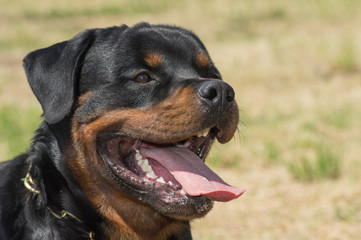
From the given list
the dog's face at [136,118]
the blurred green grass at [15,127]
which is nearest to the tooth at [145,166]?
the dog's face at [136,118]

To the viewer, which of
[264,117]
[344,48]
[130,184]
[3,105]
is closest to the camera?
[130,184]

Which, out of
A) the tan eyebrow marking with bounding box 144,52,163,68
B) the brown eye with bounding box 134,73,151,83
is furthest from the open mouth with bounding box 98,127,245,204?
the tan eyebrow marking with bounding box 144,52,163,68

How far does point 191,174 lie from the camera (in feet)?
10.8

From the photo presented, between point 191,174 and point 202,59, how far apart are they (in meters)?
0.77

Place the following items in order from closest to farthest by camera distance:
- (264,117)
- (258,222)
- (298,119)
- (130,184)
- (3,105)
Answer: (130,184) → (258,222) → (298,119) → (264,117) → (3,105)

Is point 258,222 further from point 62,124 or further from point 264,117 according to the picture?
point 264,117

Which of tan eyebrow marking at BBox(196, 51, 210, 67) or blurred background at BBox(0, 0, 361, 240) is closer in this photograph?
tan eyebrow marking at BBox(196, 51, 210, 67)

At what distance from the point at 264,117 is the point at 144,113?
207 inches

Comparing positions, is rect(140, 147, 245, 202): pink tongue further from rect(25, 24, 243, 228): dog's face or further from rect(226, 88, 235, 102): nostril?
rect(226, 88, 235, 102): nostril

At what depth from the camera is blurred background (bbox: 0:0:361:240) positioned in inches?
204

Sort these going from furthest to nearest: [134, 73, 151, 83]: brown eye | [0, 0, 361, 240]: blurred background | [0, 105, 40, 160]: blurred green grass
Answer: [0, 105, 40, 160]: blurred green grass < [0, 0, 361, 240]: blurred background < [134, 73, 151, 83]: brown eye

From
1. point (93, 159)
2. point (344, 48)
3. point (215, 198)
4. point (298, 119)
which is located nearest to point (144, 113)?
point (93, 159)

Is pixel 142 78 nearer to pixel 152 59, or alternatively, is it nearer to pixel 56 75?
pixel 152 59

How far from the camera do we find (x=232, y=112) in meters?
3.28
